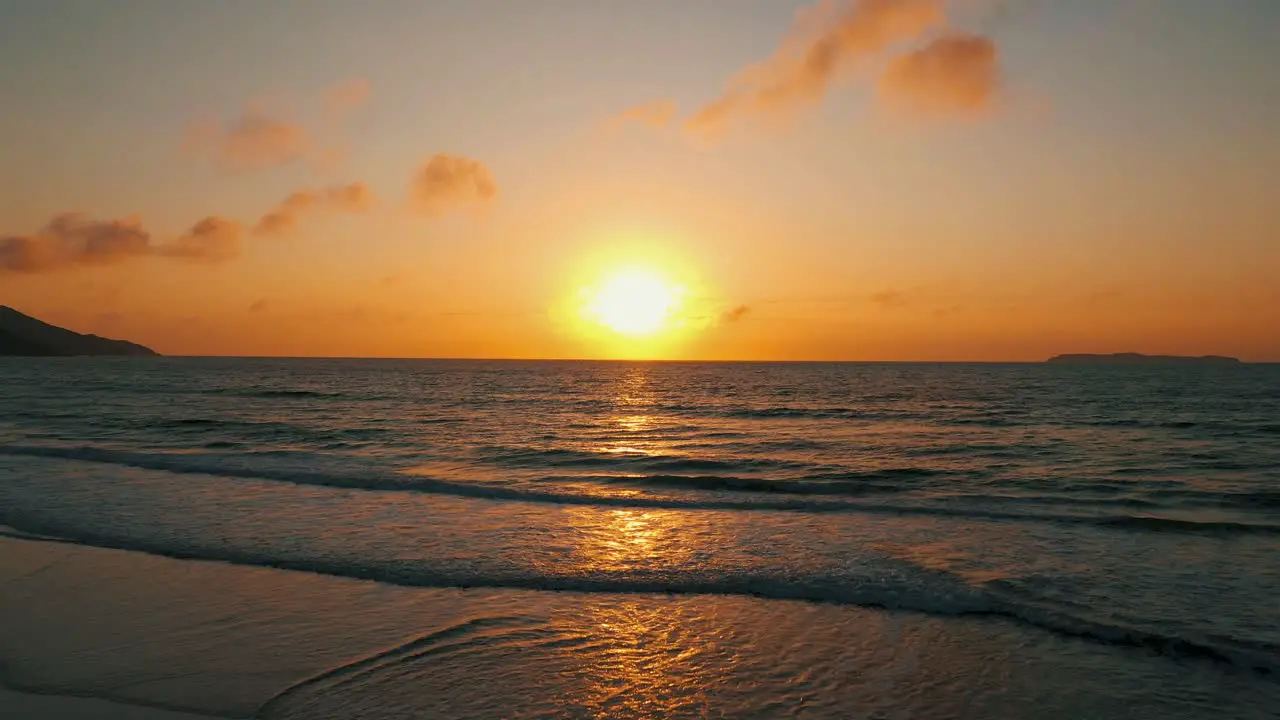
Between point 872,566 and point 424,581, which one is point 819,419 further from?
point 424,581

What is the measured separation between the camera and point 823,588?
38.8ft

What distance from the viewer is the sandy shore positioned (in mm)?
7070

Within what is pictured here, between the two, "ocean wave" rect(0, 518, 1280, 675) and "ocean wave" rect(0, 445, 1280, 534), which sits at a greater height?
"ocean wave" rect(0, 518, 1280, 675)

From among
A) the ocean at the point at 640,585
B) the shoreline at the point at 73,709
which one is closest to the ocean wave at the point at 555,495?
the ocean at the point at 640,585

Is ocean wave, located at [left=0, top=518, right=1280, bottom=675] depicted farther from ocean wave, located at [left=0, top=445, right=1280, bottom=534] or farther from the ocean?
ocean wave, located at [left=0, top=445, right=1280, bottom=534]

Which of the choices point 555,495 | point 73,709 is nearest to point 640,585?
point 73,709

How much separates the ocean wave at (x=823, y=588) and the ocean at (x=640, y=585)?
0.20 ft

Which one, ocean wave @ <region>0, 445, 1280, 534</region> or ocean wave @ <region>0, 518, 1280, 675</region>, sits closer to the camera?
ocean wave @ <region>0, 518, 1280, 675</region>

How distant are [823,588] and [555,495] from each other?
1107 centimetres

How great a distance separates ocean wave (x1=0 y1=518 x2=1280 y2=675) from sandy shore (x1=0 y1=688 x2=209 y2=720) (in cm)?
481

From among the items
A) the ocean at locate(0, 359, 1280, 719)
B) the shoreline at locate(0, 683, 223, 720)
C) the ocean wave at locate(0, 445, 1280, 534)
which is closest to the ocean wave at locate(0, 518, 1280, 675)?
the ocean at locate(0, 359, 1280, 719)

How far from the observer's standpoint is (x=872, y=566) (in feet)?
43.4

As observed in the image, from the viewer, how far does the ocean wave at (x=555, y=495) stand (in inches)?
715

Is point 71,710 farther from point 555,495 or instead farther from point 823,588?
point 555,495
